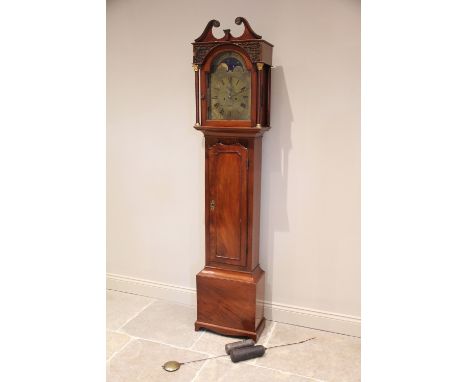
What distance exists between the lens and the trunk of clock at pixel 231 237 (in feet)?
9.77

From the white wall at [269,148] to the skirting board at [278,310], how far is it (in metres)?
0.04

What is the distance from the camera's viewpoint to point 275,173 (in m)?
3.16

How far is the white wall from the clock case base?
0.27 m

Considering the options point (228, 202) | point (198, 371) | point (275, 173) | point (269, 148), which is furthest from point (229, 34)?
point (198, 371)

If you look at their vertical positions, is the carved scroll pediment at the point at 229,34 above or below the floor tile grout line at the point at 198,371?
above

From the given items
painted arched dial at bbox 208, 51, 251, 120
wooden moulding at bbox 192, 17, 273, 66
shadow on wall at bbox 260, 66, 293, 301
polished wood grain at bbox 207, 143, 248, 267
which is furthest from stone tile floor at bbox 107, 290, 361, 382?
wooden moulding at bbox 192, 17, 273, 66

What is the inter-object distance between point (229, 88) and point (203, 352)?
69.5 inches

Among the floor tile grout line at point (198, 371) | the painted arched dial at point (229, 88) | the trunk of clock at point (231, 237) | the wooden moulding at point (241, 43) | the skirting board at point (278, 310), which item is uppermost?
the wooden moulding at point (241, 43)

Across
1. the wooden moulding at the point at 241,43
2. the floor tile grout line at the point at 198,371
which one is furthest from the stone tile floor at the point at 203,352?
the wooden moulding at the point at 241,43

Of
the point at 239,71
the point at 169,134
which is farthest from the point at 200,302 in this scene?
the point at 239,71

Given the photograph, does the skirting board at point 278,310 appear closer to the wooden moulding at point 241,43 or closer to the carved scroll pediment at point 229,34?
the wooden moulding at point 241,43

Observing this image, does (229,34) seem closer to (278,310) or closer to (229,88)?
(229,88)

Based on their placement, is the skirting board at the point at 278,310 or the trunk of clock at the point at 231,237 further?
the skirting board at the point at 278,310
